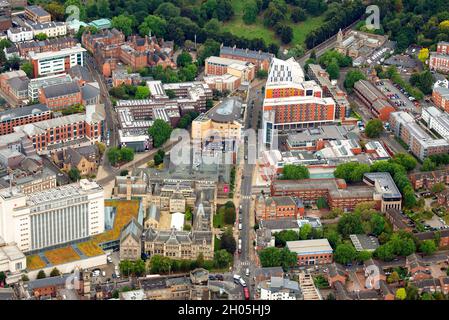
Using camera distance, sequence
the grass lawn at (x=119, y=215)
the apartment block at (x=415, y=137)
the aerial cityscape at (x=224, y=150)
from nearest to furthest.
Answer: the aerial cityscape at (x=224, y=150) → the grass lawn at (x=119, y=215) → the apartment block at (x=415, y=137)

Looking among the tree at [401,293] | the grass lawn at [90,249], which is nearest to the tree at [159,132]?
the grass lawn at [90,249]

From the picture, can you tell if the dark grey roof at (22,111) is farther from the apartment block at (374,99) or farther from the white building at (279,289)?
the white building at (279,289)

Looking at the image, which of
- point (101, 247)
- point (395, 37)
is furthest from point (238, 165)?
point (395, 37)

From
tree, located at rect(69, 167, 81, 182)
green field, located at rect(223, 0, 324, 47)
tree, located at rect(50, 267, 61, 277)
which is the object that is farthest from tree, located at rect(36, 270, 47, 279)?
green field, located at rect(223, 0, 324, 47)

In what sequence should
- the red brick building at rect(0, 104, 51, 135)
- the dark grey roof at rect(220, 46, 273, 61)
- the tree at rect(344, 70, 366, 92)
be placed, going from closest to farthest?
the red brick building at rect(0, 104, 51, 135) < the tree at rect(344, 70, 366, 92) < the dark grey roof at rect(220, 46, 273, 61)

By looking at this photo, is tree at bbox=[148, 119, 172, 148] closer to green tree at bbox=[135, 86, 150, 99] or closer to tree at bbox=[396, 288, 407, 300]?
green tree at bbox=[135, 86, 150, 99]

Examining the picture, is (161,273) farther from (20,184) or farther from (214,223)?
(20,184)
